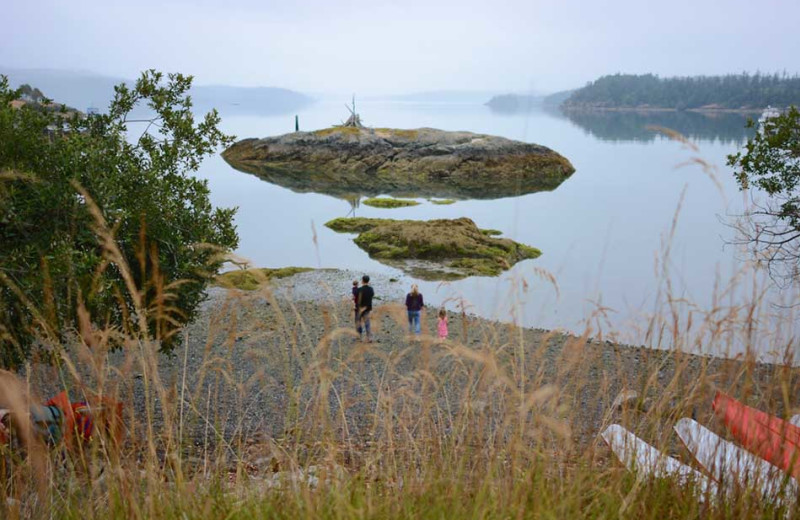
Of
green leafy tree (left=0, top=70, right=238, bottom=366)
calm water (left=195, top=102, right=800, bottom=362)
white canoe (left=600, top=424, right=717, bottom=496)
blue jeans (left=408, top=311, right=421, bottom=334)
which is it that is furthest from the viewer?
calm water (left=195, top=102, right=800, bottom=362)

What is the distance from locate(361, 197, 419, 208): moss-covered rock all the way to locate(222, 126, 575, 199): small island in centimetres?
614

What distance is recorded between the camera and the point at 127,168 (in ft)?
40.8

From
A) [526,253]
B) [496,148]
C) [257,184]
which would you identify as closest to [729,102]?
[496,148]

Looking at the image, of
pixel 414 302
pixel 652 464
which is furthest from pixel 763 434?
pixel 414 302

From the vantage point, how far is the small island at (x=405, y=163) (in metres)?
71.2

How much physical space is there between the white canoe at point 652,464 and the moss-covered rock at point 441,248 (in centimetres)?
2921

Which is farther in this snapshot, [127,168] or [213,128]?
[213,128]

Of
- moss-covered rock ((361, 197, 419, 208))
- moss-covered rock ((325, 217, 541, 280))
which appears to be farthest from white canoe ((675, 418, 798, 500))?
moss-covered rock ((361, 197, 419, 208))

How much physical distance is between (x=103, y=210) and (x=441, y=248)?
28186mm

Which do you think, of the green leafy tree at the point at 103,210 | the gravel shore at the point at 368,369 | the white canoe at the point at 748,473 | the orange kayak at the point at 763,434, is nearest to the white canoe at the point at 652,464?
the white canoe at the point at 748,473

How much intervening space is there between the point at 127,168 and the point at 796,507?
39.0 feet

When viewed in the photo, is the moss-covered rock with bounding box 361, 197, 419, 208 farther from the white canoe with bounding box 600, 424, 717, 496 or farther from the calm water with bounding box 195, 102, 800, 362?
the white canoe with bounding box 600, 424, 717, 496

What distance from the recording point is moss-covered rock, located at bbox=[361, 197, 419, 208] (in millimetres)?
57969

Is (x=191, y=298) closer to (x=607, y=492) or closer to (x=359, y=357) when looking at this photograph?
(x=359, y=357)
